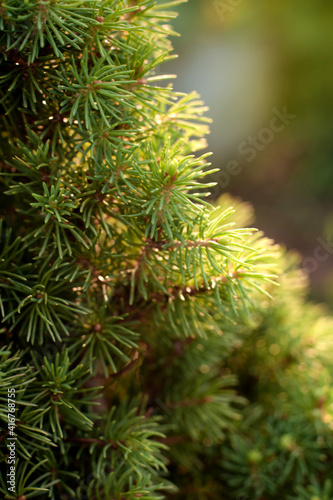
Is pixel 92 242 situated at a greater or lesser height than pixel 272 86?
lesser

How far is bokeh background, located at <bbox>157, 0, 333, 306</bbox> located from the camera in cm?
205

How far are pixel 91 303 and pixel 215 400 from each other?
7.6 inches

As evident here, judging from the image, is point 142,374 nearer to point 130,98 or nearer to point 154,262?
point 154,262

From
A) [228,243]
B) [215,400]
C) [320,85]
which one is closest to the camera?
[228,243]

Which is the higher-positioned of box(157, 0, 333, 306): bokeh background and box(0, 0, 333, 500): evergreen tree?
box(157, 0, 333, 306): bokeh background

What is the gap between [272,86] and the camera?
2.20 metres

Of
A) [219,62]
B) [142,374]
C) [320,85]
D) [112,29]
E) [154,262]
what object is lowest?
[142,374]

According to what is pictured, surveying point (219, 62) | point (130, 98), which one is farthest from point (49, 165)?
point (219, 62)

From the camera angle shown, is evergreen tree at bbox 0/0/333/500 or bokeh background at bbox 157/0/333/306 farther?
bokeh background at bbox 157/0/333/306

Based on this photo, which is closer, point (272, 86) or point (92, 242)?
point (92, 242)

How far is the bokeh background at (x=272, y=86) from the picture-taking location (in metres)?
2.05

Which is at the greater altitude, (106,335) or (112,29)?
(112,29)

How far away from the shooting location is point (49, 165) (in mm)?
322

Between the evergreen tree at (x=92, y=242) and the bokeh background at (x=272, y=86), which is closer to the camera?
the evergreen tree at (x=92, y=242)
